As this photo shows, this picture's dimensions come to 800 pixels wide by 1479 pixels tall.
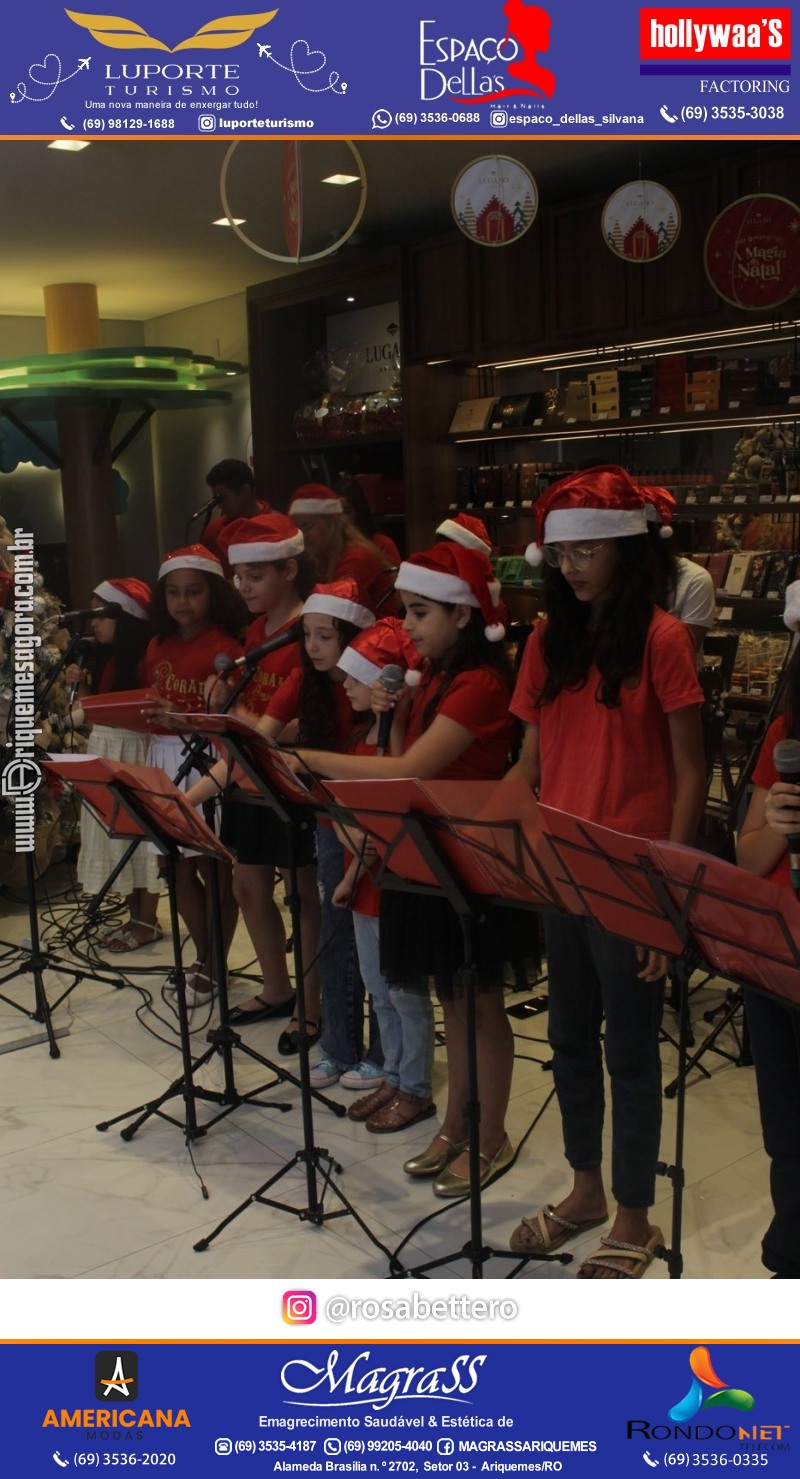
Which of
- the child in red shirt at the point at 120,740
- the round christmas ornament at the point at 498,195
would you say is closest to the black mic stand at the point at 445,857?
the child in red shirt at the point at 120,740

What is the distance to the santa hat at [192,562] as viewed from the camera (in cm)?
353

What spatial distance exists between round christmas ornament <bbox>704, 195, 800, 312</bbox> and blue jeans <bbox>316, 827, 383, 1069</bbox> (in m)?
2.50

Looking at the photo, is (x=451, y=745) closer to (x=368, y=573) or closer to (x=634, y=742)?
(x=634, y=742)

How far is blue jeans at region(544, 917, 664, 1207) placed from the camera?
209 cm

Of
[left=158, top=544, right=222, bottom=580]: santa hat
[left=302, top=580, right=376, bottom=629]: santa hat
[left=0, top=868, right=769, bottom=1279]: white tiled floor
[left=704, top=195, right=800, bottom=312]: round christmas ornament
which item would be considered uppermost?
[left=704, top=195, right=800, bottom=312]: round christmas ornament

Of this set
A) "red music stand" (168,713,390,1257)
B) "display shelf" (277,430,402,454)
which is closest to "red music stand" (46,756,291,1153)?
"red music stand" (168,713,390,1257)

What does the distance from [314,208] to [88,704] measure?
1719 millimetres

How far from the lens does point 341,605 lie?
2771mm

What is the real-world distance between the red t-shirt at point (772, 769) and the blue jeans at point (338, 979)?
53.3 inches

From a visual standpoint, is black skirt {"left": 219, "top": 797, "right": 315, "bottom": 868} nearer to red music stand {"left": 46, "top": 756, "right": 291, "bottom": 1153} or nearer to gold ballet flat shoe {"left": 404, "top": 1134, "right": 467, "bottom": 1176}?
red music stand {"left": 46, "top": 756, "right": 291, "bottom": 1153}

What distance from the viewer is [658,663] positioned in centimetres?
202
